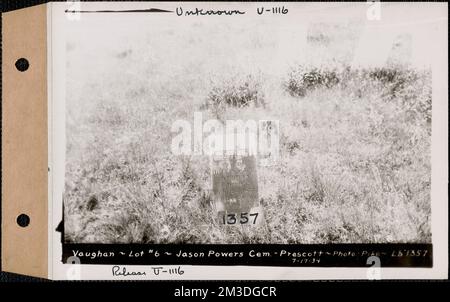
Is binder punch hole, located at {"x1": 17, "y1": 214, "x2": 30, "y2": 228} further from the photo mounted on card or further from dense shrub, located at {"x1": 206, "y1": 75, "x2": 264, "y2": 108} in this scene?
dense shrub, located at {"x1": 206, "y1": 75, "x2": 264, "y2": 108}

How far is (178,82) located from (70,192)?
0.58 meters

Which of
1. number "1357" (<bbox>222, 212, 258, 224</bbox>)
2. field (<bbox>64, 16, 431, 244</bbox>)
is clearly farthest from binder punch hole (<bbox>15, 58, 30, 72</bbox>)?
number "1357" (<bbox>222, 212, 258, 224</bbox>)

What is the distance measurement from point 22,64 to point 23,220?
59 centimetres

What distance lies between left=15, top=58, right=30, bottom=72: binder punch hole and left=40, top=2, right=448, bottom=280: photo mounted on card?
103 millimetres

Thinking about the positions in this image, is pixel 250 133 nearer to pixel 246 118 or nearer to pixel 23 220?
pixel 246 118

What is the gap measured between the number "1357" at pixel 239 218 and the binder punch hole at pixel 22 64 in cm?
93

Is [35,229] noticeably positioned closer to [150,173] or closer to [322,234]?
[150,173]

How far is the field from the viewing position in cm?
144

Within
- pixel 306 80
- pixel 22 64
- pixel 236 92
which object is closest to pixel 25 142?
pixel 22 64

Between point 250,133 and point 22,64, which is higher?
point 22,64

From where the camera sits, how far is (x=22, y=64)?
Answer: 1.46 m

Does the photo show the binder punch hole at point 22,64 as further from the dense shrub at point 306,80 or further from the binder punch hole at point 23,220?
the dense shrub at point 306,80

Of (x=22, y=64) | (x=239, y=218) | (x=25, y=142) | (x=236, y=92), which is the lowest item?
(x=239, y=218)
